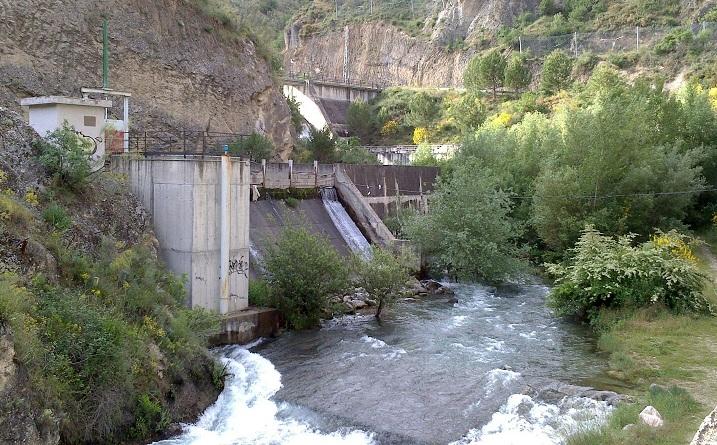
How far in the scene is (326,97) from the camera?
234 feet

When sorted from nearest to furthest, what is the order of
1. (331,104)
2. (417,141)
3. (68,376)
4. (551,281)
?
(68,376), (551,281), (417,141), (331,104)

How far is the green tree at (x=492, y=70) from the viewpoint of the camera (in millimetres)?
69312

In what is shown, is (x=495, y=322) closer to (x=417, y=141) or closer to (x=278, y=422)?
(x=278, y=422)

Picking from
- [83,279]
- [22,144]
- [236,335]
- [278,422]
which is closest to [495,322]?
[236,335]

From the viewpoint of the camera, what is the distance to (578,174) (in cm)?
2845

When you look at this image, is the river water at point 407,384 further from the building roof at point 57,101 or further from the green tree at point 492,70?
the green tree at point 492,70

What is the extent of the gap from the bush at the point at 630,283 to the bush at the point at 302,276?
7492mm

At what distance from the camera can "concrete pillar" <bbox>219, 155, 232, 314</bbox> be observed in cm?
1725

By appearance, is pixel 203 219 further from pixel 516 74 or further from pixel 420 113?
pixel 516 74

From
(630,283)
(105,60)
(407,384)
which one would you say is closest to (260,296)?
(407,384)

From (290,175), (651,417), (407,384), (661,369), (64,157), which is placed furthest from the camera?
(290,175)

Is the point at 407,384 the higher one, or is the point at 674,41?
the point at 674,41

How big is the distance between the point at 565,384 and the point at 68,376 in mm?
9893

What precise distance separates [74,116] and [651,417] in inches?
605
